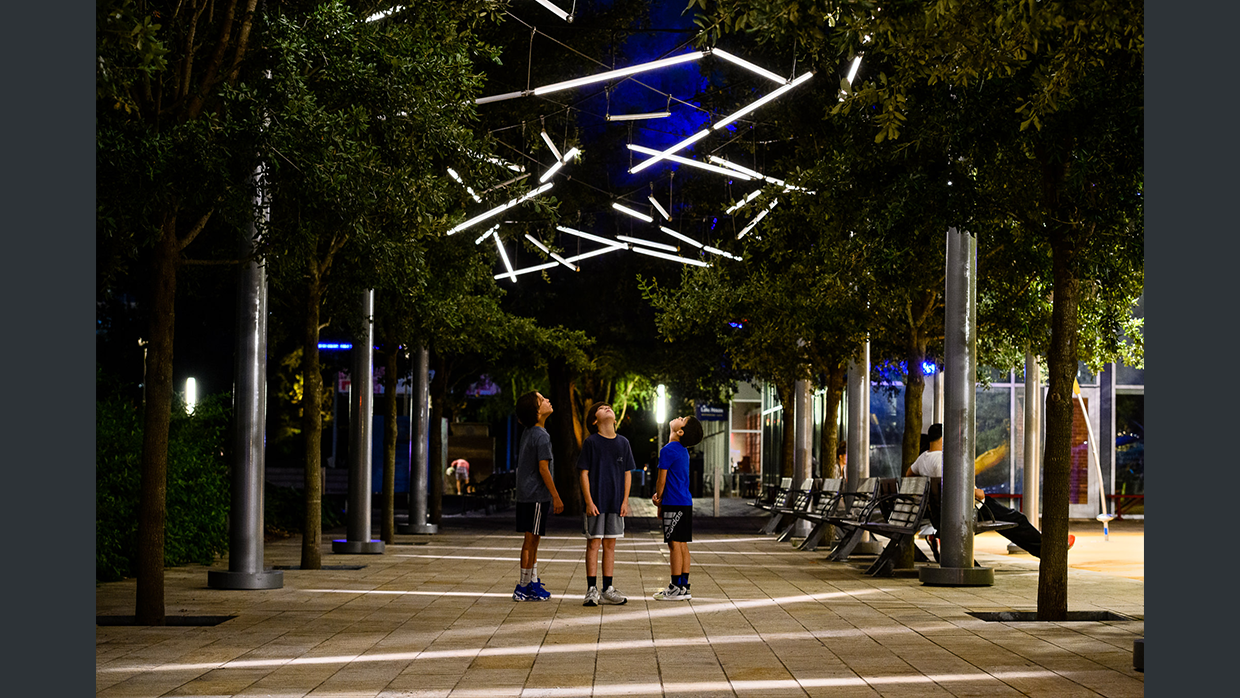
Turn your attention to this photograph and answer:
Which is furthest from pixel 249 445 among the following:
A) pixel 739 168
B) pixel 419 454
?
pixel 419 454

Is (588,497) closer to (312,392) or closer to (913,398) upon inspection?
(312,392)

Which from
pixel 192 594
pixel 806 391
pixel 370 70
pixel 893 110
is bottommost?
pixel 192 594

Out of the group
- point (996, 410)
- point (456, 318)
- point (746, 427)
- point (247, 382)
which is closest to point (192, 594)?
point (247, 382)

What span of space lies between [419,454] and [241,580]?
37.6ft

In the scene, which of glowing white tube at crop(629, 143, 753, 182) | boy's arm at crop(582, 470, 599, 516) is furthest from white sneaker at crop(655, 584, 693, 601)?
glowing white tube at crop(629, 143, 753, 182)

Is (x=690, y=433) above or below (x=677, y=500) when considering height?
above

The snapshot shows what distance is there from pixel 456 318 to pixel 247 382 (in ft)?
20.1

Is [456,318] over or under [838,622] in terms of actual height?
over

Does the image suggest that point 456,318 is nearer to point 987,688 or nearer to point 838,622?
point 838,622

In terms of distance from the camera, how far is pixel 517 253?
30.0 meters

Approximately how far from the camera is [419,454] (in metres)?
25.0

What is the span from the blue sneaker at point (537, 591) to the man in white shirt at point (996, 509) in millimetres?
4738

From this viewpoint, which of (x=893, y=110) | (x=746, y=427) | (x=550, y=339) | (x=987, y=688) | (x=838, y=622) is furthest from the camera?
(x=746, y=427)

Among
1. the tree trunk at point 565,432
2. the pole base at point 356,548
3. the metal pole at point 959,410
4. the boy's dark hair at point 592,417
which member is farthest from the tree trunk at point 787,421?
the metal pole at point 959,410
